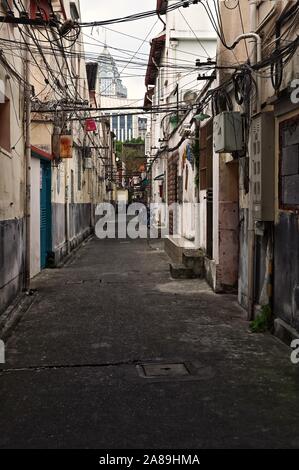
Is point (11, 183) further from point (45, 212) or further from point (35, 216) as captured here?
point (45, 212)

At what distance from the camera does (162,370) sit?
18.6ft

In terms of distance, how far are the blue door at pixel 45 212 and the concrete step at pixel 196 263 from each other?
3.95 m

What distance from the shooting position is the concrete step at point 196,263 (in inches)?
475

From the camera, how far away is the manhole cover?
18.1 ft

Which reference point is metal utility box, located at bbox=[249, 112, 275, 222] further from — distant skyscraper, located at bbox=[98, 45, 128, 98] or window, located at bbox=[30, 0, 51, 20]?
distant skyscraper, located at bbox=[98, 45, 128, 98]

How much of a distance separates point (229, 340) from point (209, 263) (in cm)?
434

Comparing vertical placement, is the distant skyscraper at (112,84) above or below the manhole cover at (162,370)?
above

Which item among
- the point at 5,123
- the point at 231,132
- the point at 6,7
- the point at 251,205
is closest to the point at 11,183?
the point at 5,123

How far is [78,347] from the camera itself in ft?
21.6

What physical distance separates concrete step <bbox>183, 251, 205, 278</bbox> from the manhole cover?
627 centimetres

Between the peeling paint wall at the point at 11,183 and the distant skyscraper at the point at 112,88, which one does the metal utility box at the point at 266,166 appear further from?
the distant skyscraper at the point at 112,88

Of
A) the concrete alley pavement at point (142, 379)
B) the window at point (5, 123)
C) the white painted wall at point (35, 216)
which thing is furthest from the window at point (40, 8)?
the concrete alley pavement at point (142, 379)
